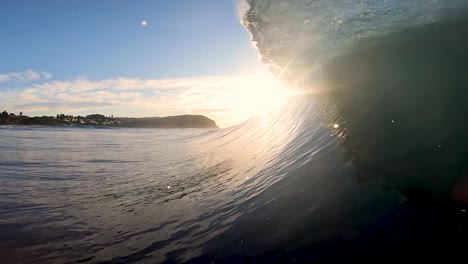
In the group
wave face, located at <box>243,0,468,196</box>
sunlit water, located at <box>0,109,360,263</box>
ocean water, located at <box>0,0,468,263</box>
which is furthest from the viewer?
wave face, located at <box>243,0,468,196</box>

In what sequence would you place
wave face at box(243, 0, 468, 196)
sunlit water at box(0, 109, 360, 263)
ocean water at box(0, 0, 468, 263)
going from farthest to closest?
wave face at box(243, 0, 468, 196)
sunlit water at box(0, 109, 360, 263)
ocean water at box(0, 0, 468, 263)

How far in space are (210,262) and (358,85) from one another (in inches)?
222

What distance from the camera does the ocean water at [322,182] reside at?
8.45 feet

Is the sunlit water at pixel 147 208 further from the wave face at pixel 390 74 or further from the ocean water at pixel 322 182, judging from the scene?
the wave face at pixel 390 74

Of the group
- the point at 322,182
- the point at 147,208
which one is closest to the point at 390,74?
the point at 322,182

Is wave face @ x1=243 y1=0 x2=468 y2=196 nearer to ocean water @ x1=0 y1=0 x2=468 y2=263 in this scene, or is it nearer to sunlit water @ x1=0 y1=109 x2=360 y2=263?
ocean water @ x1=0 y1=0 x2=468 y2=263

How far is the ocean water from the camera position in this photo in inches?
101

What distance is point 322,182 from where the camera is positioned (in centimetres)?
370

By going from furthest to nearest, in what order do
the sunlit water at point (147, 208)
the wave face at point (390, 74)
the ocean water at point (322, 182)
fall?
the wave face at point (390, 74) < the sunlit water at point (147, 208) < the ocean water at point (322, 182)

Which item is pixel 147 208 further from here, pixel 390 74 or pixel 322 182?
pixel 390 74

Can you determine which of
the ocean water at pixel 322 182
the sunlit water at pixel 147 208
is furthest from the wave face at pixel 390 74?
the sunlit water at pixel 147 208

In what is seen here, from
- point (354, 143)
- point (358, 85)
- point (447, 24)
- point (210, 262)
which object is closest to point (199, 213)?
point (210, 262)

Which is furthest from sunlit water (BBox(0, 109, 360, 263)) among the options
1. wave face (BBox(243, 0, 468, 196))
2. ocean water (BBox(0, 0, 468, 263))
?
wave face (BBox(243, 0, 468, 196))

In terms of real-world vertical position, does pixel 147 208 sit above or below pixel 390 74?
below
